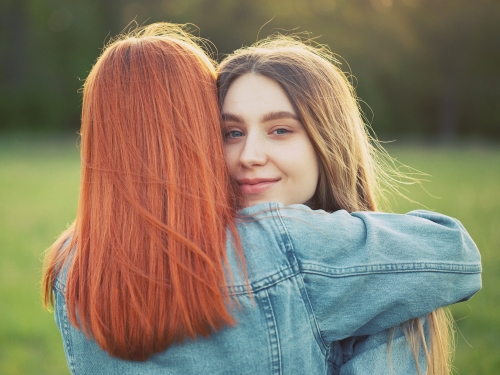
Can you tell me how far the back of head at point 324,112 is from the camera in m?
2.34

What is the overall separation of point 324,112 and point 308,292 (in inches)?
38.8

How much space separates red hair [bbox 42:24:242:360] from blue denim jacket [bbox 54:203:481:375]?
0.30 ft

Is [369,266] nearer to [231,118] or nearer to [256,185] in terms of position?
[256,185]

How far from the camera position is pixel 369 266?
1.70 metres

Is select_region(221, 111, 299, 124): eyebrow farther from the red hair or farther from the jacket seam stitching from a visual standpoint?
the jacket seam stitching

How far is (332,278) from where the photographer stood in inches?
66.2

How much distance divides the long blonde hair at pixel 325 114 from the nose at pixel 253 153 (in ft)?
0.76

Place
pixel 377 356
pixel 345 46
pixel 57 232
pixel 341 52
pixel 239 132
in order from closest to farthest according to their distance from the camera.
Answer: pixel 377 356
pixel 239 132
pixel 57 232
pixel 341 52
pixel 345 46

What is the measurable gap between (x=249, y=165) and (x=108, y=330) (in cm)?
89

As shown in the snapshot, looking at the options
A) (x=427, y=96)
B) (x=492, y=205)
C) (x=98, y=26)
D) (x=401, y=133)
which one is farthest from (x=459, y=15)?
(x=492, y=205)

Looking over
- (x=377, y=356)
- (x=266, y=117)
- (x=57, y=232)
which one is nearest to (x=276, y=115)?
(x=266, y=117)

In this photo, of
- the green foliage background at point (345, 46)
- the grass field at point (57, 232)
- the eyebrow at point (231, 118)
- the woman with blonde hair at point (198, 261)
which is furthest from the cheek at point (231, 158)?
the green foliage background at point (345, 46)

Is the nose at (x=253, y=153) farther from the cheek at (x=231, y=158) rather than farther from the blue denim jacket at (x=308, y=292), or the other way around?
the blue denim jacket at (x=308, y=292)

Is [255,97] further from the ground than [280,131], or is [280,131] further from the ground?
[255,97]
